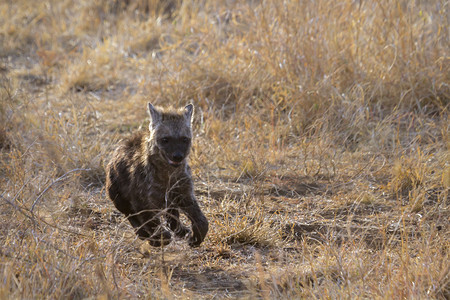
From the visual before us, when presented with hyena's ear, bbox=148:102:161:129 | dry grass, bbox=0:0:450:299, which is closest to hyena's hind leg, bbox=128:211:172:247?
dry grass, bbox=0:0:450:299

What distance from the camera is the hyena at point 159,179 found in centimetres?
546

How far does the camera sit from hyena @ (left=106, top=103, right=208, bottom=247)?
5.46m

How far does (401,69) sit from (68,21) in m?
7.50

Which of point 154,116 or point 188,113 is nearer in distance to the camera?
point 154,116

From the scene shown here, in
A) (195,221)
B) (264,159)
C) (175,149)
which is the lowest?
(264,159)

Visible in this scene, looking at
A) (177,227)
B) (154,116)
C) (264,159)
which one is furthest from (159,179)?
(264,159)

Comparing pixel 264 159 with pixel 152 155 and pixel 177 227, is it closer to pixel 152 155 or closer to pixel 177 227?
pixel 152 155

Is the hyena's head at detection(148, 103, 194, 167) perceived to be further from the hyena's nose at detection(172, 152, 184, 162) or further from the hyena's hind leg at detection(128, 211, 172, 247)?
the hyena's hind leg at detection(128, 211, 172, 247)

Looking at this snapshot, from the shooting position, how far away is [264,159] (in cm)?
707

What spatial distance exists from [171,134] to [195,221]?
2.72 feet

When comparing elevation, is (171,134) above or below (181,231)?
above

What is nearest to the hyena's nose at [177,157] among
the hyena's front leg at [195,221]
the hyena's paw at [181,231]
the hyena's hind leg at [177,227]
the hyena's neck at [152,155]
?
the hyena's neck at [152,155]

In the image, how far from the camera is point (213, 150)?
7.59 meters

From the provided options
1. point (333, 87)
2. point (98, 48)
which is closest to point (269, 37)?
point (333, 87)
